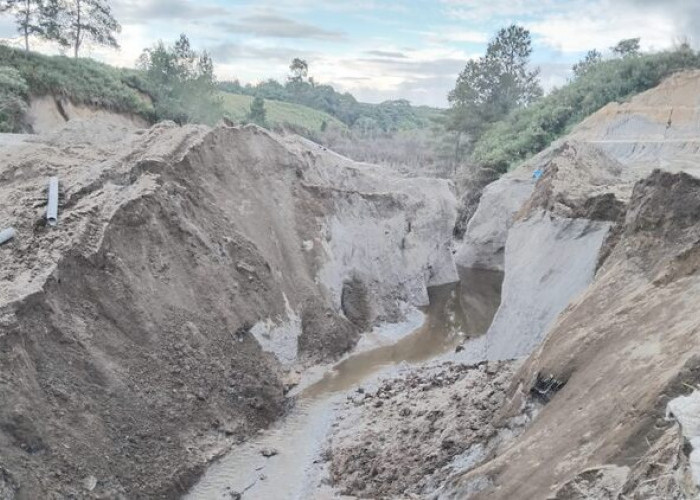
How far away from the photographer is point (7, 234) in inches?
425

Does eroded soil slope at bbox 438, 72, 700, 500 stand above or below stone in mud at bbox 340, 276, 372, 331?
above

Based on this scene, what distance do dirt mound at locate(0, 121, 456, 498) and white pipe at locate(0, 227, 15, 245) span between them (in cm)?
10

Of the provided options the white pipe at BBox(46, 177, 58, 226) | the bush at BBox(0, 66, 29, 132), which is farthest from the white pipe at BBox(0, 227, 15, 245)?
the bush at BBox(0, 66, 29, 132)

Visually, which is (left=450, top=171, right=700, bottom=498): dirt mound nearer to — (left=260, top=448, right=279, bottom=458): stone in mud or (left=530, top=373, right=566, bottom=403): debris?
(left=530, top=373, right=566, bottom=403): debris

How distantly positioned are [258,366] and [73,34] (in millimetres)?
28035

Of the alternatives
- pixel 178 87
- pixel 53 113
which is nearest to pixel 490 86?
pixel 178 87

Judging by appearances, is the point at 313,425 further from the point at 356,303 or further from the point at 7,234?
the point at 7,234

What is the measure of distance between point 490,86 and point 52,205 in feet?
133

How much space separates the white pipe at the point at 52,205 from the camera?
11414mm

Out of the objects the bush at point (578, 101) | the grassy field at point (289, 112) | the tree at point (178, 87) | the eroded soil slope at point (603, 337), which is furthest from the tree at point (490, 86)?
the eroded soil slope at point (603, 337)

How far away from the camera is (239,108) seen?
69.8 meters

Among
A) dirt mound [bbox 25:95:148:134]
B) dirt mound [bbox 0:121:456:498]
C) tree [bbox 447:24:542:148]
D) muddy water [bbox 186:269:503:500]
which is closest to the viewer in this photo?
dirt mound [bbox 0:121:456:498]

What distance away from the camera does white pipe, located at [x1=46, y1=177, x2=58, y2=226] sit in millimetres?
11414

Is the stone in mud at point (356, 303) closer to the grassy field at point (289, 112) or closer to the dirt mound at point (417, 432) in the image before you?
the dirt mound at point (417, 432)
